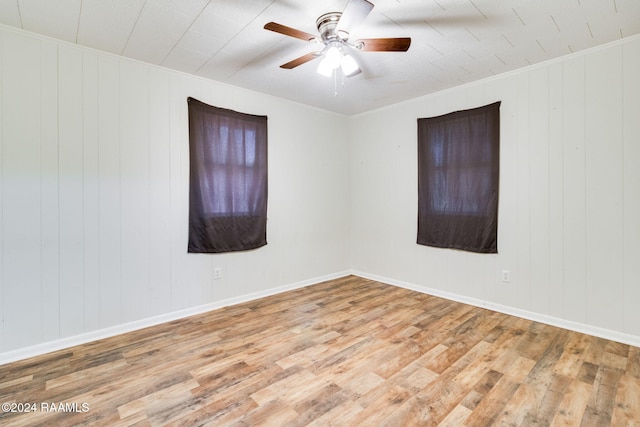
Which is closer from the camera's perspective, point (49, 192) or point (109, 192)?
point (49, 192)

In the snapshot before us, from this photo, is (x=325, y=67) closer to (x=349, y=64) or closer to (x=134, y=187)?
(x=349, y=64)

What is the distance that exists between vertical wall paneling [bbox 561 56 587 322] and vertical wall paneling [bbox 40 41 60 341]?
4.36 meters

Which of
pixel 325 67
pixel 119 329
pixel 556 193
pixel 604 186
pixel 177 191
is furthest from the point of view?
pixel 177 191

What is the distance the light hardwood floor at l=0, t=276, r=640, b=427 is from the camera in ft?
5.56

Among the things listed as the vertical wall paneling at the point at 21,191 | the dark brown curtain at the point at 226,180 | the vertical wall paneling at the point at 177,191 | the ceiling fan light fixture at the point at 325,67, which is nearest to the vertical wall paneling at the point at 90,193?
the vertical wall paneling at the point at 21,191

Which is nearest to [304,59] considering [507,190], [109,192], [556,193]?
[109,192]

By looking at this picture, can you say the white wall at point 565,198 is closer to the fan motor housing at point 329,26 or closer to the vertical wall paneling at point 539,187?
the vertical wall paneling at point 539,187

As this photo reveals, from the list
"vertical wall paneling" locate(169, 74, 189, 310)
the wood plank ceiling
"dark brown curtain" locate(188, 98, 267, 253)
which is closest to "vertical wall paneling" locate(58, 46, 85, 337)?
the wood plank ceiling

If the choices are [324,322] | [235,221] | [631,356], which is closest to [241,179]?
[235,221]

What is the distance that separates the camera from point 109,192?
8.84ft

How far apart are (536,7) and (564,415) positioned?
2506 millimetres

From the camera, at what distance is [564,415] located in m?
1.69

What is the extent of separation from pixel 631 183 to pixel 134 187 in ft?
13.9

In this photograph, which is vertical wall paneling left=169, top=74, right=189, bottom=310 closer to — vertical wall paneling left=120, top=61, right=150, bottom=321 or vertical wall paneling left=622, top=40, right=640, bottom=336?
vertical wall paneling left=120, top=61, right=150, bottom=321
